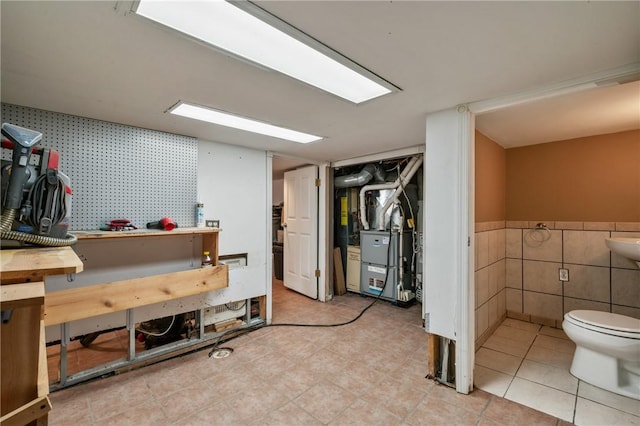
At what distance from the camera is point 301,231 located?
4125 mm

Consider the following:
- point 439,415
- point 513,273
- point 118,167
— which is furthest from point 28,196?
point 513,273

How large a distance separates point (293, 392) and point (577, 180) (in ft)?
11.0

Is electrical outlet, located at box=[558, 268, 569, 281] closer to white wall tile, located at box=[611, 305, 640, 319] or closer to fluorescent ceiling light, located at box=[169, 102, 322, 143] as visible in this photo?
white wall tile, located at box=[611, 305, 640, 319]

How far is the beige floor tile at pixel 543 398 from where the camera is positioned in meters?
1.71

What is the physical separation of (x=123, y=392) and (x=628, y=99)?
4040 mm

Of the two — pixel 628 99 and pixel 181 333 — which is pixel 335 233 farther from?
pixel 628 99

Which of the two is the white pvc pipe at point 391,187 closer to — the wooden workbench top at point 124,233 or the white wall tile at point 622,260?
the white wall tile at point 622,260

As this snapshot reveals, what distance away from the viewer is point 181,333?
8.60 ft

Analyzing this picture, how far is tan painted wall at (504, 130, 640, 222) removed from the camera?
2.52m

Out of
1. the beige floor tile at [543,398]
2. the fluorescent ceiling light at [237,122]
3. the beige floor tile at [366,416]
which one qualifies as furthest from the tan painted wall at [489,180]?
the beige floor tile at [366,416]

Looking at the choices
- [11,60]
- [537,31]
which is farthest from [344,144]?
[11,60]

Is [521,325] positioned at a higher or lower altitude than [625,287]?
lower

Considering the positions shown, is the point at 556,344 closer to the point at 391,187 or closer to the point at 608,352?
the point at 608,352

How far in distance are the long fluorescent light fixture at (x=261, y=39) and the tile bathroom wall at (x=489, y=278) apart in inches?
71.4
